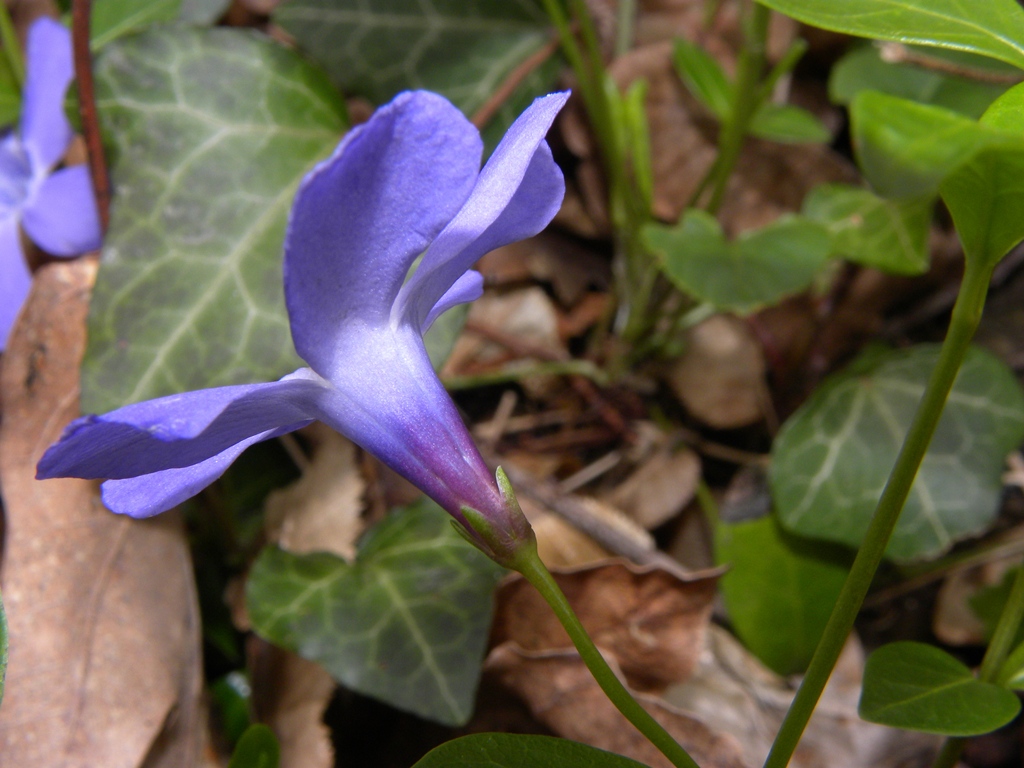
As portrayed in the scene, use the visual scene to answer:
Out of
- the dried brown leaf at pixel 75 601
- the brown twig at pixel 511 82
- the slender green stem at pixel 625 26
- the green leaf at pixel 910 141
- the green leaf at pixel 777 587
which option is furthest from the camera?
the slender green stem at pixel 625 26

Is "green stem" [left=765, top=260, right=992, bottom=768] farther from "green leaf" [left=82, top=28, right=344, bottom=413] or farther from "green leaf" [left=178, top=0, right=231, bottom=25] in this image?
"green leaf" [left=178, top=0, right=231, bottom=25]

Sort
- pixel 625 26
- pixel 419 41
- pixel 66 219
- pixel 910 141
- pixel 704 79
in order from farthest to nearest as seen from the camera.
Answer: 1. pixel 625 26
2. pixel 419 41
3. pixel 704 79
4. pixel 66 219
5. pixel 910 141

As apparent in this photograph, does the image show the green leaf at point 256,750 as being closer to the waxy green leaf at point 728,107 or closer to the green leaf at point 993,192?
the green leaf at point 993,192

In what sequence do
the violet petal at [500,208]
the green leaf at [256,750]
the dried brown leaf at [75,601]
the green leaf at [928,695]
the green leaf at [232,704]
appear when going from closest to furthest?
the violet petal at [500,208], the green leaf at [928,695], the green leaf at [256,750], the dried brown leaf at [75,601], the green leaf at [232,704]

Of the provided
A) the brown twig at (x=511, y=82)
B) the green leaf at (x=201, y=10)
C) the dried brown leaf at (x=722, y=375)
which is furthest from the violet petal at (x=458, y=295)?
the green leaf at (x=201, y=10)

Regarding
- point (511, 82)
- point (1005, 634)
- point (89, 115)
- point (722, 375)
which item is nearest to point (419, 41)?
point (511, 82)

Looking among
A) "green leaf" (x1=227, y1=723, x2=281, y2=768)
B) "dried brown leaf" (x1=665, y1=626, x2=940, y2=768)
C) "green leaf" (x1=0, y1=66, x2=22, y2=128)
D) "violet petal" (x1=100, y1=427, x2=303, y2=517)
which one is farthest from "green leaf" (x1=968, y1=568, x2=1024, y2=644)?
"green leaf" (x1=0, y1=66, x2=22, y2=128)

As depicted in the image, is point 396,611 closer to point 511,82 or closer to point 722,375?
point 722,375

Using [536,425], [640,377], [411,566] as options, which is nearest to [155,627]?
[411,566]
